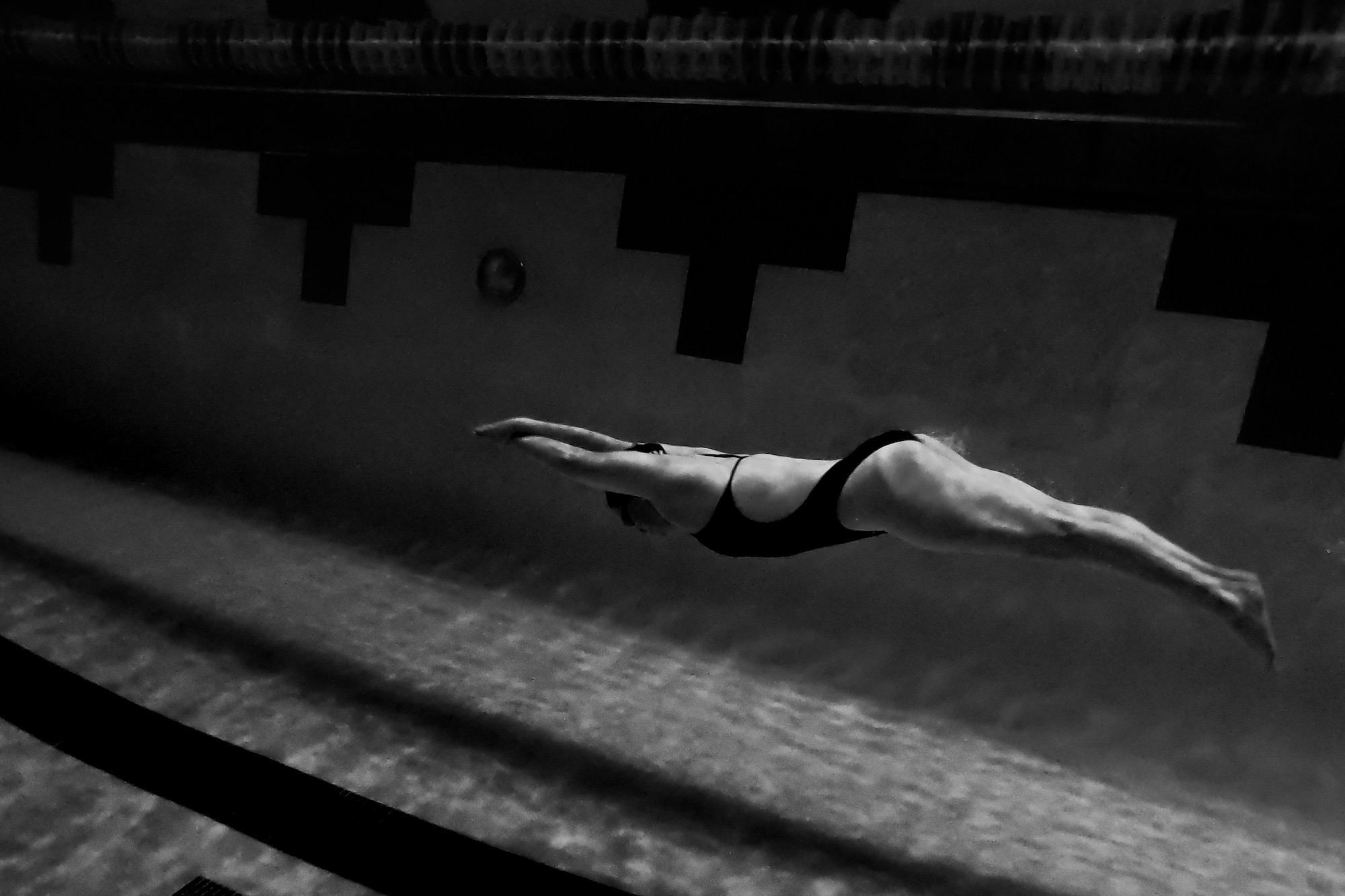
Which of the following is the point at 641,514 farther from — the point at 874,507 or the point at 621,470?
the point at 874,507

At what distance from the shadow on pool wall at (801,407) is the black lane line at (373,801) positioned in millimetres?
550

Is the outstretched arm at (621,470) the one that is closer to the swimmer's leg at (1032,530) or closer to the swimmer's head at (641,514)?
the swimmer's head at (641,514)

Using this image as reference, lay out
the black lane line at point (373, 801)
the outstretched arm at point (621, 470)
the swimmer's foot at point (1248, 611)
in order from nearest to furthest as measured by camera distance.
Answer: the swimmer's foot at point (1248, 611), the outstretched arm at point (621, 470), the black lane line at point (373, 801)

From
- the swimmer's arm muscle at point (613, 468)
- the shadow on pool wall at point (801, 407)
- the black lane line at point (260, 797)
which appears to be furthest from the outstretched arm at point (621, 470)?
the shadow on pool wall at point (801, 407)

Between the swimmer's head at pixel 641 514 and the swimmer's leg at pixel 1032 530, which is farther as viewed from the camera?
the swimmer's head at pixel 641 514

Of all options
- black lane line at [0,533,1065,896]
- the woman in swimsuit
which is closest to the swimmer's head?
the woman in swimsuit

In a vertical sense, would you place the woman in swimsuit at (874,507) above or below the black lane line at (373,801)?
above

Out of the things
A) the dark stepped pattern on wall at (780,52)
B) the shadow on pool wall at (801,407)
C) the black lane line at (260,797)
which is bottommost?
the black lane line at (260,797)

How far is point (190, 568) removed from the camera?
2.04m

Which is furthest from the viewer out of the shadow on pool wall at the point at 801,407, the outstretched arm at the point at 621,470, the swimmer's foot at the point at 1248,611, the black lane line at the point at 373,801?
the shadow on pool wall at the point at 801,407

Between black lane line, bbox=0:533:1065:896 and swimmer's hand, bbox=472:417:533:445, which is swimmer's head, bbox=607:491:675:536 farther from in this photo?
black lane line, bbox=0:533:1065:896

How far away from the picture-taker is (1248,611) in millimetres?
757

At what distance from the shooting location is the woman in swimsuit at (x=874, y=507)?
0.78 meters

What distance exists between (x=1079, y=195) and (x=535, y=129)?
1.21 metres
